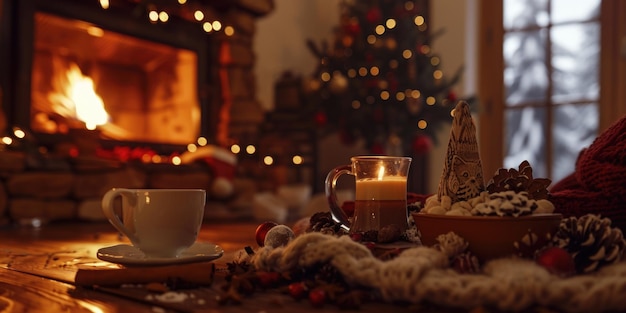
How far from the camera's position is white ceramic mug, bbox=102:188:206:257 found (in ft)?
2.36

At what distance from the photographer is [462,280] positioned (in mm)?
520

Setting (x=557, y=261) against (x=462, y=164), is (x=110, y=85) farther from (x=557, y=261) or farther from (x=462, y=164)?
(x=557, y=261)

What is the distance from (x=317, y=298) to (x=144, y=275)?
203 millimetres

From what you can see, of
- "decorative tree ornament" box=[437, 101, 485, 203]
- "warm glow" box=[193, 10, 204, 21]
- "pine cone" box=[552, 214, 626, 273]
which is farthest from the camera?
"warm glow" box=[193, 10, 204, 21]

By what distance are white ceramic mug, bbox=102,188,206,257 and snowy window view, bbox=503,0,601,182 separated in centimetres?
316

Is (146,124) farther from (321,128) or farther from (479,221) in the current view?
(479,221)

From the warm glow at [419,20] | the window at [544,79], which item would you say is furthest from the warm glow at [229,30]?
the window at [544,79]

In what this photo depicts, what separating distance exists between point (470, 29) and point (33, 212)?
2.74 meters

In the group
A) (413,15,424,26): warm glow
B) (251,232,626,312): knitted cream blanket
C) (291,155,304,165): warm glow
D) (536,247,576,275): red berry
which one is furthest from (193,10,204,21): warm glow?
(536,247,576,275): red berry

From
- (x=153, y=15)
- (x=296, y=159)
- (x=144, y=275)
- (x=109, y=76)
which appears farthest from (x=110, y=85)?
(x=144, y=275)

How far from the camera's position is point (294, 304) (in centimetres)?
56

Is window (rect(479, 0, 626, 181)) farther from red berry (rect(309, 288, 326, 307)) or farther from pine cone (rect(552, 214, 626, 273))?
red berry (rect(309, 288, 326, 307))

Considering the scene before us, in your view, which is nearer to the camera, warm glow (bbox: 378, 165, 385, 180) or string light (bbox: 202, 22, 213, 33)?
warm glow (bbox: 378, 165, 385, 180)

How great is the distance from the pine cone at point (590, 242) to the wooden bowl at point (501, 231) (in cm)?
1
